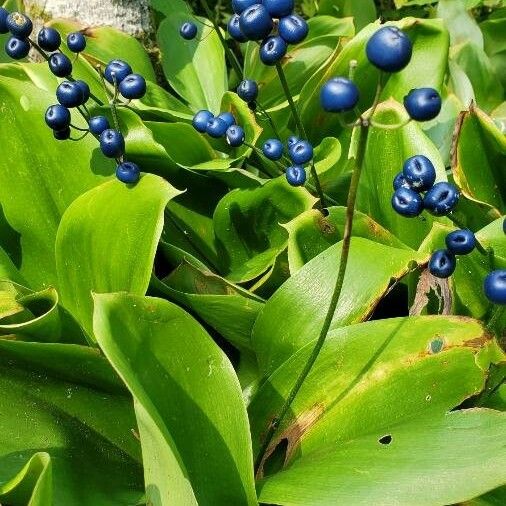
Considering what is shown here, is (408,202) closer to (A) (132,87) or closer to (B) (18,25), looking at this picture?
(A) (132,87)

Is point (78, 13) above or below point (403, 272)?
above

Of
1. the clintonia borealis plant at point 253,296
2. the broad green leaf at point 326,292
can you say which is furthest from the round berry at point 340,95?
the broad green leaf at point 326,292

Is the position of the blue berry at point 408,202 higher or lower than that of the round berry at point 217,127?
higher

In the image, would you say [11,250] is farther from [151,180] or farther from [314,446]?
[314,446]

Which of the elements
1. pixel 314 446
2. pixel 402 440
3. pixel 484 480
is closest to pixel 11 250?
pixel 314 446

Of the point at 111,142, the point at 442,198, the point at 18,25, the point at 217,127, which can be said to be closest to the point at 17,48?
the point at 18,25

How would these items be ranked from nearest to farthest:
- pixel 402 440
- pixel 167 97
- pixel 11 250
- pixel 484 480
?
pixel 484 480 < pixel 402 440 < pixel 11 250 < pixel 167 97

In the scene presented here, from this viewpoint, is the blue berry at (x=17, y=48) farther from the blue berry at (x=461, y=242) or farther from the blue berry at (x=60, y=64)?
the blue berry at (x=461, y=242)
